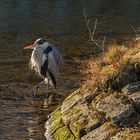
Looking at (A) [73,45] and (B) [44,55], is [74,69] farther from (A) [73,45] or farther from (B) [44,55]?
(A) [73,45]

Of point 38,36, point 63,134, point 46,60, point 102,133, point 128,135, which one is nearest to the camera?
point 128,135

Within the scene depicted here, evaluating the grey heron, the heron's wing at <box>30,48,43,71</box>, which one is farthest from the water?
the heron's wing at <box>30,48,43,71</box>

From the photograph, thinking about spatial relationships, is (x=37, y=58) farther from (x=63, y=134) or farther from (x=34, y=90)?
(x=63, y=134)

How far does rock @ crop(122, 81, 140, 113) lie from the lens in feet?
31.8

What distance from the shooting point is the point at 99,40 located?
949 inches

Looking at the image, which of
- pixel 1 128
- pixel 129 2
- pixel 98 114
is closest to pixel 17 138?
pixel 1 128

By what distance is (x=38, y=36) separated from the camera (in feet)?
81.3

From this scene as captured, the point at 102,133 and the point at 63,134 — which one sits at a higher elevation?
the point at 102,133

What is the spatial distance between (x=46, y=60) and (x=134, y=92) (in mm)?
5689

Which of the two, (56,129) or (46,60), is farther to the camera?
(46,60)

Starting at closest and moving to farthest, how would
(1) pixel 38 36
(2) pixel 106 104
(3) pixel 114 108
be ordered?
(3) pixel 114 108 < (2) pixel 106 104 < (1) pixel 38 36

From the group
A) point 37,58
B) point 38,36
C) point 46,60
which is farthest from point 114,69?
point 38,36

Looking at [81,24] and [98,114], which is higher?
[98,114]

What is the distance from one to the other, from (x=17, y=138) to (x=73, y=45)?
11.7m
